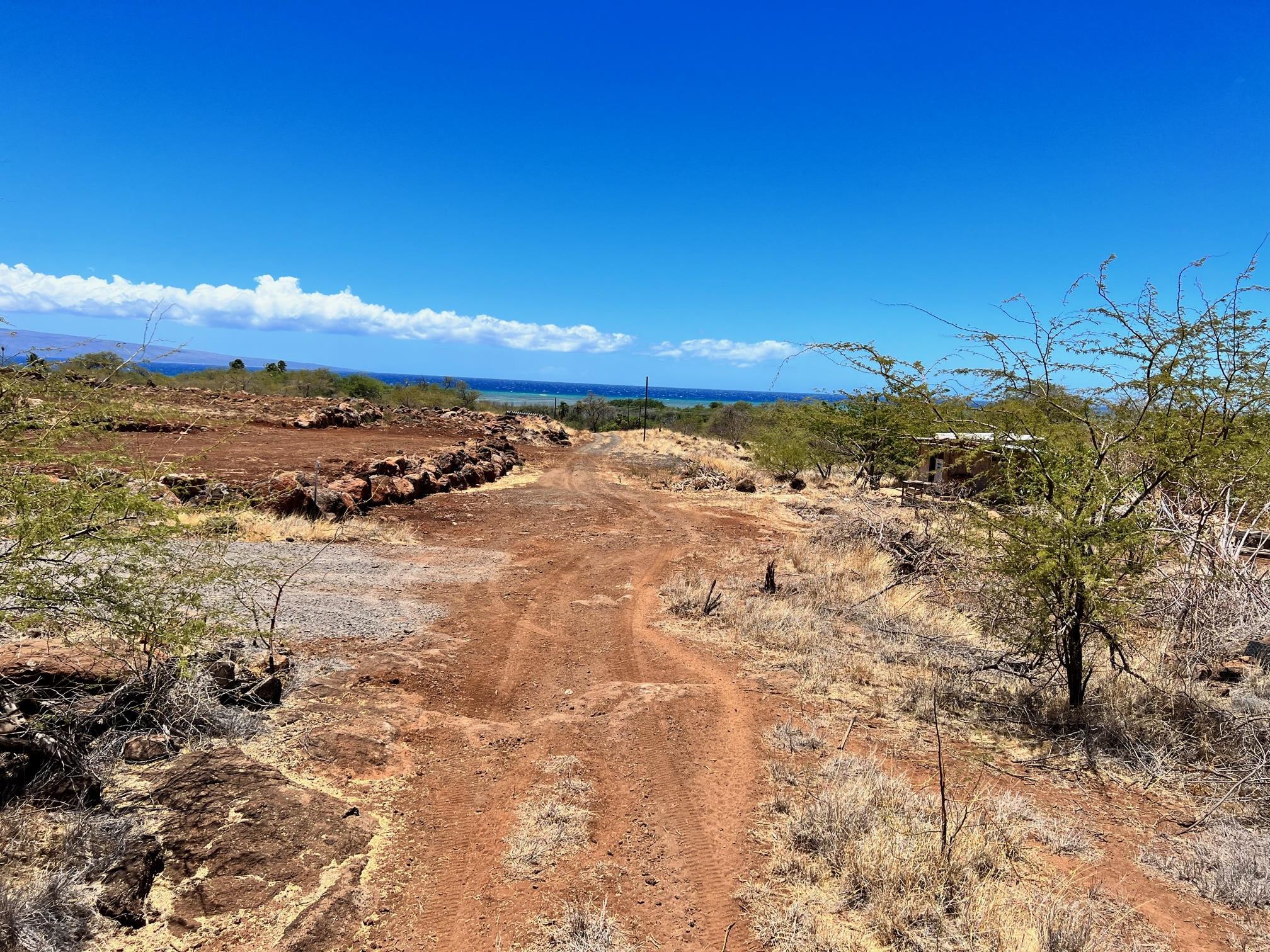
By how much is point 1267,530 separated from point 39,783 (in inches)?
429

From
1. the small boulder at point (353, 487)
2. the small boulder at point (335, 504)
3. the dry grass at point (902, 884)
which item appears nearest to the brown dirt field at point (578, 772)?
the dry grass at point (902, 884)

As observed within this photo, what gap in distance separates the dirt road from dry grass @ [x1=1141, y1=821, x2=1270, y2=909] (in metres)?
2.82

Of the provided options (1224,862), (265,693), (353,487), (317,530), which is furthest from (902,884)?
(353,487)

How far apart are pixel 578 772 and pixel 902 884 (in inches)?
101

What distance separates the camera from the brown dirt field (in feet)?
13.5

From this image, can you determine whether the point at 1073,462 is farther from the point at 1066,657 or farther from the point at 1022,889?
the point at 1022,889

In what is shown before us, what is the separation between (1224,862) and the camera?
4.57 metres

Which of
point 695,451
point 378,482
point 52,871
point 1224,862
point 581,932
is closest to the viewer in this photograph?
point 52,871

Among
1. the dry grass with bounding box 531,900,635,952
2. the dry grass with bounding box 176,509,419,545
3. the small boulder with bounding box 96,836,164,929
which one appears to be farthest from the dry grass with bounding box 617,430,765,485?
the small boulder with bounding box 96,836,164,929

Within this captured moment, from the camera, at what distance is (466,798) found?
527 centimetres

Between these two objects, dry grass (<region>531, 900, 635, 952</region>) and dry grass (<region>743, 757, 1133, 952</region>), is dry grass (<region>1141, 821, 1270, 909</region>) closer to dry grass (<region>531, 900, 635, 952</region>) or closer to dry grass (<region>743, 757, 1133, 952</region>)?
dry grass (<region>743, 757, 1133, 952</region>)

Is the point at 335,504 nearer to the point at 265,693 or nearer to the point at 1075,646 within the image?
the point at 265,693

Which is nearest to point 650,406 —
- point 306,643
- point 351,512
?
point 351,512

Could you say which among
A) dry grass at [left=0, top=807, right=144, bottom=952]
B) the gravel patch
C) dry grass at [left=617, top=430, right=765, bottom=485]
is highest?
dry grass at [left=617, top=430, right=765, bottom=485]
